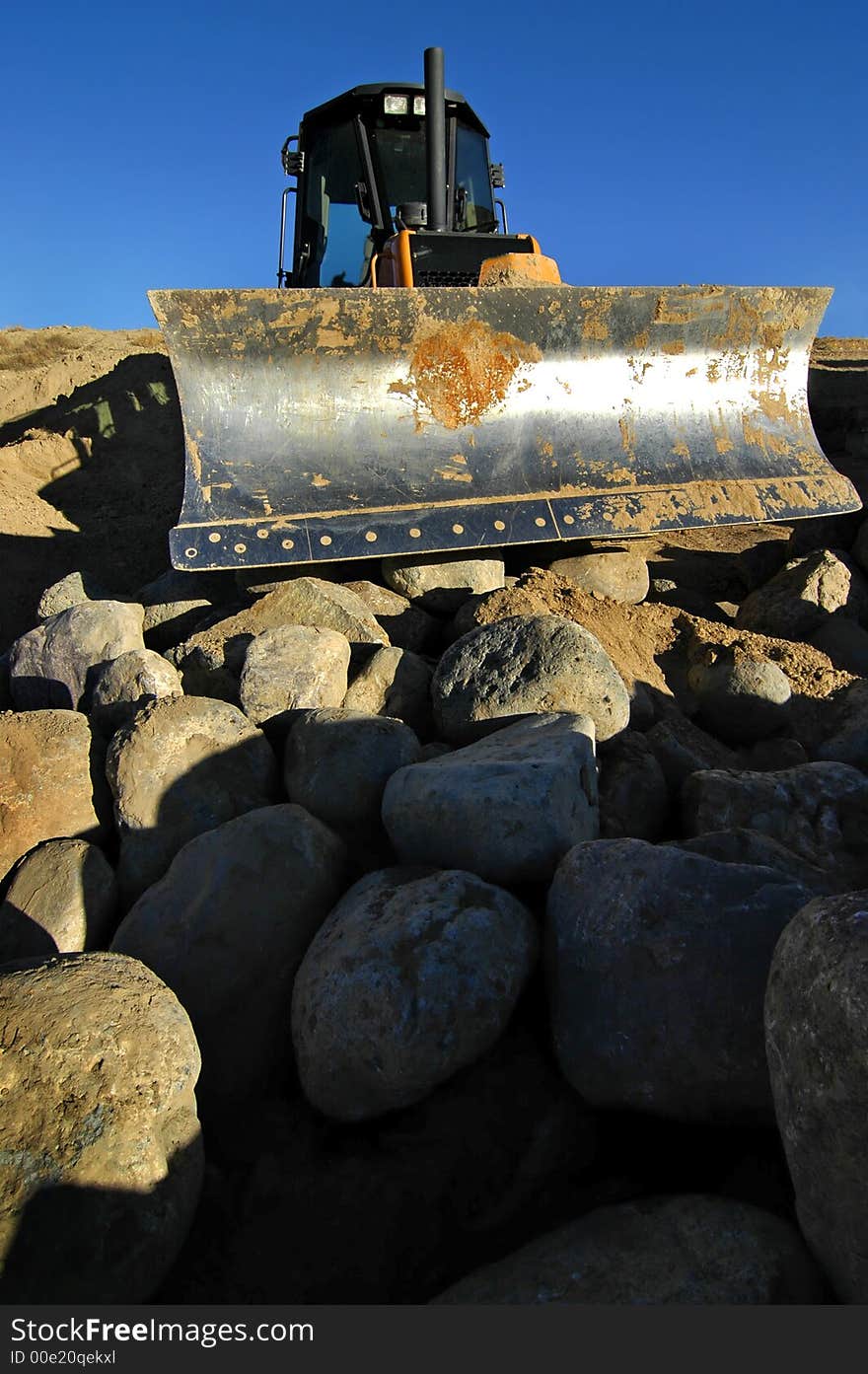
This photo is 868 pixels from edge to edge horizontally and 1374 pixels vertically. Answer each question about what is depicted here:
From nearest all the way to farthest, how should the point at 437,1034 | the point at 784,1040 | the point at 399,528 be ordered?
the point at 784,1040
the point at 437,1034
the point at 399,528

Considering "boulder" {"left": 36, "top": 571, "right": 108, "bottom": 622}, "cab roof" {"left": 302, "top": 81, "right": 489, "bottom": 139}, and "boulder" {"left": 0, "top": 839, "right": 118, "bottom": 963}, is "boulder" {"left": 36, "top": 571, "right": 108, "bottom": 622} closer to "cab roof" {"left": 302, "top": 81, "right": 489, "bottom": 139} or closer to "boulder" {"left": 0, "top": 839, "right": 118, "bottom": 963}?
"boulder" {"left": 0, "top": 839, "right": 118, "bottom": 963}

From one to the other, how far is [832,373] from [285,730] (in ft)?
25.8

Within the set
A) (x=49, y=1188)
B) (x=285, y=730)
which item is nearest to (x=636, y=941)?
(x=49, y=1188)

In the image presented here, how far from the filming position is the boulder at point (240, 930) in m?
1.90

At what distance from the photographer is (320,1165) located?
5.53ft

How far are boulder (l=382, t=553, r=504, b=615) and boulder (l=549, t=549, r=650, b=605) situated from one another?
38cm

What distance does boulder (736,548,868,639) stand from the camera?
3.72 m

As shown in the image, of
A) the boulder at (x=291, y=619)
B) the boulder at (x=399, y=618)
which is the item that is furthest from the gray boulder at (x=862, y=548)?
the boulder at (x=291, y=619)

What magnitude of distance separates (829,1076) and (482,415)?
3129mm

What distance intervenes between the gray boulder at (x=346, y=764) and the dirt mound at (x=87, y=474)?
8.48ft

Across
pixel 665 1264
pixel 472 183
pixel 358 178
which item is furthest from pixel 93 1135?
pixel 472 183

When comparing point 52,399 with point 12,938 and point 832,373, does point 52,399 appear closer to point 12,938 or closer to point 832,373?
point 832,373

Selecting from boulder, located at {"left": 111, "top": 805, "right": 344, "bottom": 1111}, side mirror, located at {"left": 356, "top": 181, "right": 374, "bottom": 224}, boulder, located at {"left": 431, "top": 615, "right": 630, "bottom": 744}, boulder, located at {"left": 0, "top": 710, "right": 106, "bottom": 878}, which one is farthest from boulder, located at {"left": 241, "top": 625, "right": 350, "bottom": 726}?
side mirror, located at {"left": 356, "top": 181, "right": 374, "bottom": 224}

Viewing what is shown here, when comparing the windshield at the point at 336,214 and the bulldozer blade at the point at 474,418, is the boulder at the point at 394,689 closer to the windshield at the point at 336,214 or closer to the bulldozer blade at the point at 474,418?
the bulldozer blade at the point at 474,418
